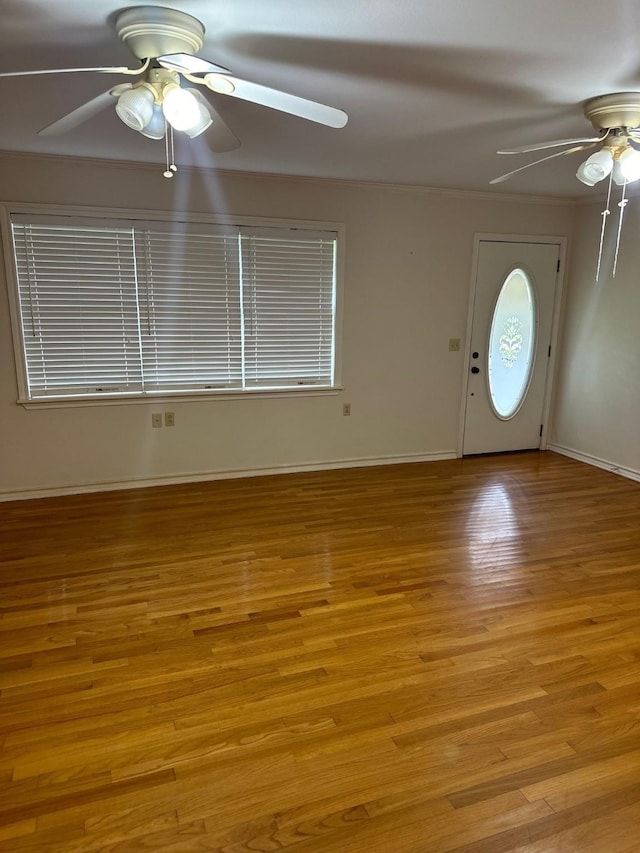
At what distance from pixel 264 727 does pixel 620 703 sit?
1.37m

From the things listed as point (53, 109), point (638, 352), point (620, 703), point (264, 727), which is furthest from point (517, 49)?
point (638, 352)

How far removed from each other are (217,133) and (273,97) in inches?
17.7

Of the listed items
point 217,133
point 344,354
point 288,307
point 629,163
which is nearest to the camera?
point 217,133

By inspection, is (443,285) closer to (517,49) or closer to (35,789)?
(517,49)

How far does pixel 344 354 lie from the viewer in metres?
4.85

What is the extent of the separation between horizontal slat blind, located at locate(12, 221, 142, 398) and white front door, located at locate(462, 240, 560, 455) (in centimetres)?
311

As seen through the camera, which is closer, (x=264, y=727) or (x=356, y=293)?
(x=264, y=727)

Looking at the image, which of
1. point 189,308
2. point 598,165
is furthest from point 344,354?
point 598,165

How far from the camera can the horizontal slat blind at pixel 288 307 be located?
448 cm

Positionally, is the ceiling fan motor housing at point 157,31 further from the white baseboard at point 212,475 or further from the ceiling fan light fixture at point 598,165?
the white baseboard at point 212,475

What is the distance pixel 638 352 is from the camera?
4.77 meters

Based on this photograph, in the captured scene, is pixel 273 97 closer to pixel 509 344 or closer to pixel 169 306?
pixel 169 306

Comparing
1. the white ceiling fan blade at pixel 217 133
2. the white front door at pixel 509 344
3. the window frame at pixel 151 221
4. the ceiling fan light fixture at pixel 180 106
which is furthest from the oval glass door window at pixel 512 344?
the ceiling fan light fixture at pixel 180 106

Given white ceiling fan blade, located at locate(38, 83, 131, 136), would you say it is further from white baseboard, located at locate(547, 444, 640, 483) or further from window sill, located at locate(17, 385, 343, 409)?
white baseboard, located at locate(547, 444, 640, 483)
